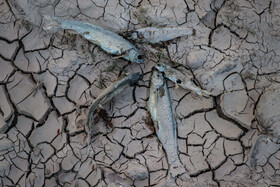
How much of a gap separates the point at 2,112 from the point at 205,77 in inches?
85.7

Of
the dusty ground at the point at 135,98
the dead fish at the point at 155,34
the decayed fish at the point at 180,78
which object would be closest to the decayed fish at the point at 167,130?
the dusty ground at the point at 135,98

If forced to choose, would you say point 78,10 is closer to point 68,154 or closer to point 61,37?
point 61,37

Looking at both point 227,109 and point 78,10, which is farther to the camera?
point 78,10

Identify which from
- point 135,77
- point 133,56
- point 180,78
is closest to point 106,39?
point 133,56

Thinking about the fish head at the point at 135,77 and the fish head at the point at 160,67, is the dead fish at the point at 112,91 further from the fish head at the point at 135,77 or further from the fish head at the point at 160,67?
the fish head at the point at 160,67

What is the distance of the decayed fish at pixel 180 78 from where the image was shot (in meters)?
3.07

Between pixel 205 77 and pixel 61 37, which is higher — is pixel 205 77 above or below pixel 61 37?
below

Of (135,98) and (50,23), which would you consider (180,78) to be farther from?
(50,23)

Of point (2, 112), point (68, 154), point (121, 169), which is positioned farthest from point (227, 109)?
point (2, 112)

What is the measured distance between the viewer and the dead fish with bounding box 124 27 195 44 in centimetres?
317

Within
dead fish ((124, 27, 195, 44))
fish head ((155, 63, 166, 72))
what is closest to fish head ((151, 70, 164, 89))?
fish head ((155, 63, 166, 72))

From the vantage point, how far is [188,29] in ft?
10.5

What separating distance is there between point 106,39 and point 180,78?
885mm

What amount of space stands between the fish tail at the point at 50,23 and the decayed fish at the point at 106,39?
83 mm
